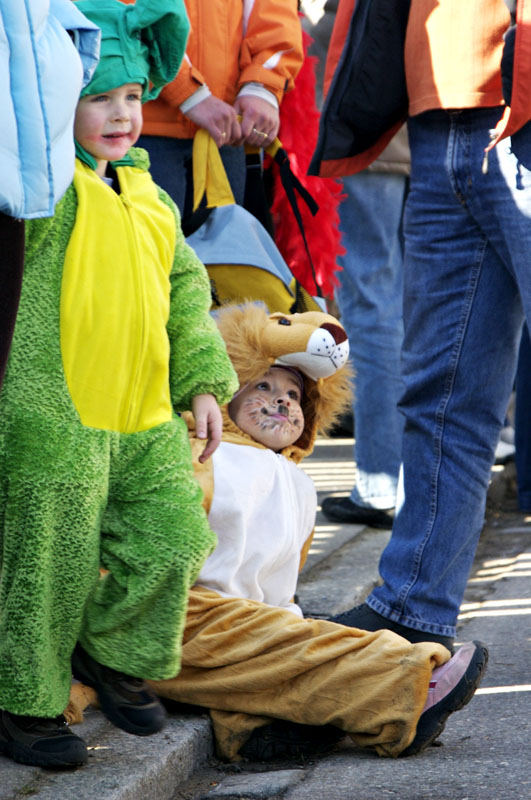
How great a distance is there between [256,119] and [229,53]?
0.23m

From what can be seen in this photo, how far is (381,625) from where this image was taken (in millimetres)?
Answer: 2965

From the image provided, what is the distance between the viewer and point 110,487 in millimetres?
2318

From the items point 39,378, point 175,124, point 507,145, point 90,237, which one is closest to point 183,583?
point 39,378

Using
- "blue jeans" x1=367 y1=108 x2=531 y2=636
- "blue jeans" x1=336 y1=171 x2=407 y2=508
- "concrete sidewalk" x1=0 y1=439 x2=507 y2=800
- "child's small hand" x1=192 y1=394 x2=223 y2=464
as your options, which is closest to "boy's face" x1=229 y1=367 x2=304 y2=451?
"blue jeans" x1=367 y1=108 x2=531 y2=636

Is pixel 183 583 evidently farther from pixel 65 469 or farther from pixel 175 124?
pixel 175 124

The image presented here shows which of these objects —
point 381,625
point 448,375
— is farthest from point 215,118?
point 381,625

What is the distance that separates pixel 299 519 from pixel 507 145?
3.48ft

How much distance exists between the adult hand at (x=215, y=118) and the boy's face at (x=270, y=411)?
70 centimetres

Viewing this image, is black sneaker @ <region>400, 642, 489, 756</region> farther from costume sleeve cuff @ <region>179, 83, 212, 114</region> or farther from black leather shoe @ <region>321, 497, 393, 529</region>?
black leather shoe @ <region>321, 497, 393, 529</region>

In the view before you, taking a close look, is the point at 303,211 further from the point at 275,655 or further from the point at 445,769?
the point at 445,769

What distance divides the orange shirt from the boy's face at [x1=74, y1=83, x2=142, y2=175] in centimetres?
81

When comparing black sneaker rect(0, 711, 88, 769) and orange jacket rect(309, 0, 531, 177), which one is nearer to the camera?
black sneaker rect(0, 711, 88, 769)

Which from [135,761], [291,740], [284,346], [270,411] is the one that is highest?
[284,346]

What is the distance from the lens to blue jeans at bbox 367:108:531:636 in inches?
115
